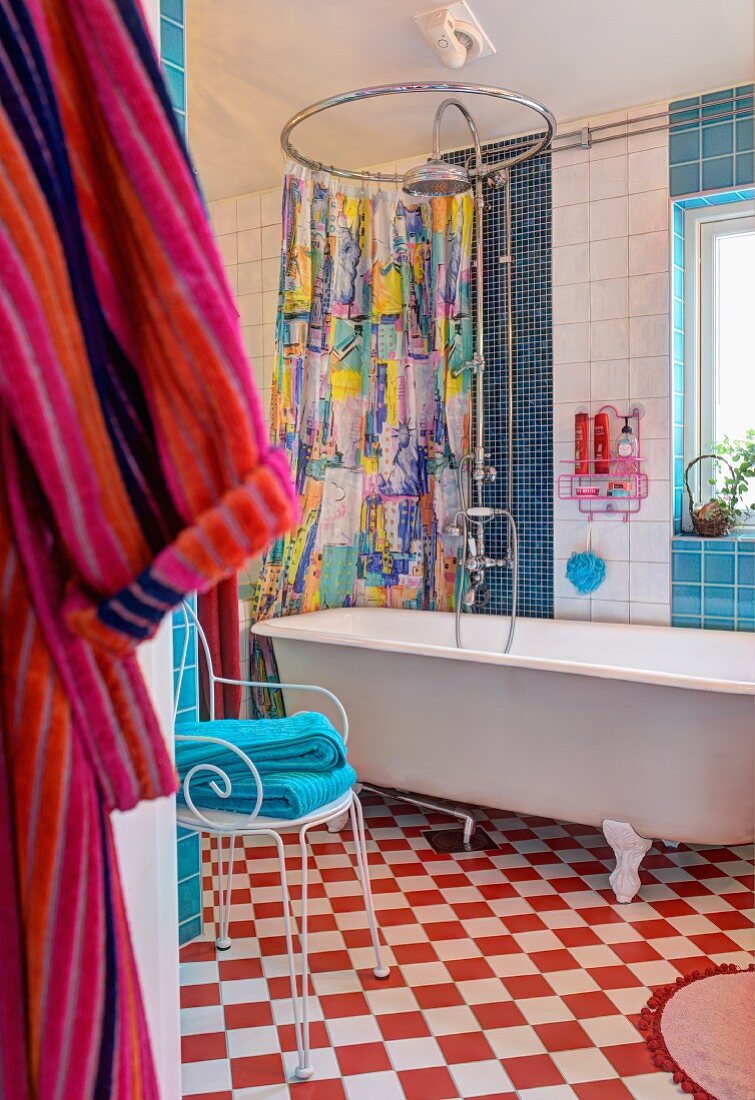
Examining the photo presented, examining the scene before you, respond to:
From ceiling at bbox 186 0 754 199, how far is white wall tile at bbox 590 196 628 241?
1.19ft

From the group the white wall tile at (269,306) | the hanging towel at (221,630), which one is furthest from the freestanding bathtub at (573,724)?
the white wall tile at (269,306)

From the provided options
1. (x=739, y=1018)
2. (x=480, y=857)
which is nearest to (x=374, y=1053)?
(x=739, y=1018)

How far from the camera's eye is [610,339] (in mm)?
3828

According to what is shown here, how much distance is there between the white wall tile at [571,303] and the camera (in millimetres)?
3877

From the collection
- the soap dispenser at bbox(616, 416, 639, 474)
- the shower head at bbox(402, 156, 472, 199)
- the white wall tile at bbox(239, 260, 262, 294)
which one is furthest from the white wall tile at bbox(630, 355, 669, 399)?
the white wall tile at bbox(239, 260, 262, 294)

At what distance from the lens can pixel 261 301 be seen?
4.96 meters

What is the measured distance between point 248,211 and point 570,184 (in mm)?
1826

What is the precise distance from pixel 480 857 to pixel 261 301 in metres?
3.09

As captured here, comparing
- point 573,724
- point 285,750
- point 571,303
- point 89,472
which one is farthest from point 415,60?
point 89,472

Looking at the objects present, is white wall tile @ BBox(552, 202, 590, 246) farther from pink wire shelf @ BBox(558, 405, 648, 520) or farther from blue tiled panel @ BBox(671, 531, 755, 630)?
blue tiled panel @ BBox(671, 531, 755, 630)

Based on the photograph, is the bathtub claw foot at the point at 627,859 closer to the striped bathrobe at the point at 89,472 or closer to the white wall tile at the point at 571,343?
the white wall tile at the point at 571,343

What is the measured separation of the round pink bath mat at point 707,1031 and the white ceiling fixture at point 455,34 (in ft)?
9.38

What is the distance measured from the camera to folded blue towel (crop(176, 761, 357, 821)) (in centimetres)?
210

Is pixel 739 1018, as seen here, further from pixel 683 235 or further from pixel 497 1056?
pixel 683 235
